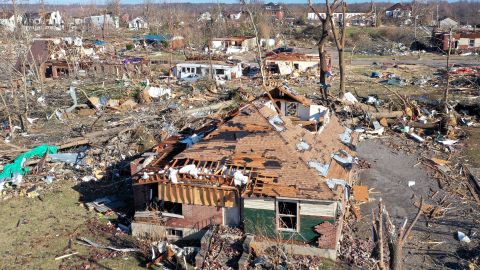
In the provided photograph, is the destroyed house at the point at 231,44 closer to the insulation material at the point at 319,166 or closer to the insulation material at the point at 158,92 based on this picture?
the insulation material at the point at 158,92

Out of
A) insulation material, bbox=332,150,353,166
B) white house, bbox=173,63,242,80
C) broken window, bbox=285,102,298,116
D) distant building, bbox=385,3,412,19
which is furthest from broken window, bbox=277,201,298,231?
distant building, bbox=385,3,412,19

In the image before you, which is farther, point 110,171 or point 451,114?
point 451,114

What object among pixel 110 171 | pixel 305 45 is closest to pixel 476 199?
pixel 110 171

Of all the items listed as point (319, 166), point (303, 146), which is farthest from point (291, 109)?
point (319, 166)

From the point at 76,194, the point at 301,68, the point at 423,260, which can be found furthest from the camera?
the point at 301,68

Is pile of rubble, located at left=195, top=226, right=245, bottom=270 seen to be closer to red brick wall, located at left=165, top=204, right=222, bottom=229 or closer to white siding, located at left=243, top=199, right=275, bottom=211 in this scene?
red brick wall, located at left=165, top=204, right=222, bottom=229

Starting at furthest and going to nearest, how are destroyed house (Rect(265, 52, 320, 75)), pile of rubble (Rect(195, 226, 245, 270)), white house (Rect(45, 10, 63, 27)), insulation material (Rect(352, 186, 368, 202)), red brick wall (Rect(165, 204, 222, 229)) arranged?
white house (Rect(45, 10, 63, 27))
destroyed house (Rect(265, 52, 320, 75))
insulation material (Rect(352, 186, 368, 202))
red brick wall (Rect(165, 204, 222, 229))
pile of rubble (Rect(195, 226, 245, 270))

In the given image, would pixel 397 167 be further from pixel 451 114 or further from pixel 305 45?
pixel 305 45
